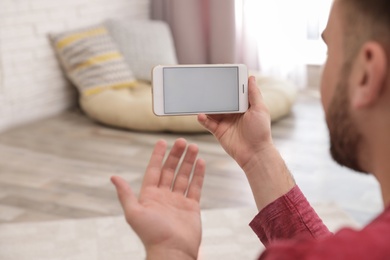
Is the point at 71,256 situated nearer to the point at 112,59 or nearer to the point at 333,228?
the point at 333,228

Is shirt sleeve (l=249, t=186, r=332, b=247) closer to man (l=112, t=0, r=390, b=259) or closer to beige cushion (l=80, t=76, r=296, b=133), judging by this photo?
man (l=112, t=0, r=390, b=259)

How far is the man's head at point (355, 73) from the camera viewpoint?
25.4 inches

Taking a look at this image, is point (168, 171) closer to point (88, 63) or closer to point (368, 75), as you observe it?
point (368, 75)

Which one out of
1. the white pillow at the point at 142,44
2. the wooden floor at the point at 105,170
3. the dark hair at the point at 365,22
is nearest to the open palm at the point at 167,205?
the dark hair at the point at 365,22

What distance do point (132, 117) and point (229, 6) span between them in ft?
3.51

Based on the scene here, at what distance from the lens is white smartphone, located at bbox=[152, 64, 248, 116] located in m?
1.23

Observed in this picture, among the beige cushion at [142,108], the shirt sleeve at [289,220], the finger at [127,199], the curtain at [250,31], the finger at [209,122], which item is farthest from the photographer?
the curtain at [250,31]

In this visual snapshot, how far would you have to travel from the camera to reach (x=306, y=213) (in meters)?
1.06

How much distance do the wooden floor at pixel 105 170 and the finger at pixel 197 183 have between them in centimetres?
114

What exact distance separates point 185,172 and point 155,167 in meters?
0.05

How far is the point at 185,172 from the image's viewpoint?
998 mm

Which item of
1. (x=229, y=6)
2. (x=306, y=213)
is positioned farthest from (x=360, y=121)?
(x=229, y=6)

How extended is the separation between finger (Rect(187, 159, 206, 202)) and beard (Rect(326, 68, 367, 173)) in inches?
11.2

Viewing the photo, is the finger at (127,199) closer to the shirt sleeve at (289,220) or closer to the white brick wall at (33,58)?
the shirt sleeve at (289,220)
